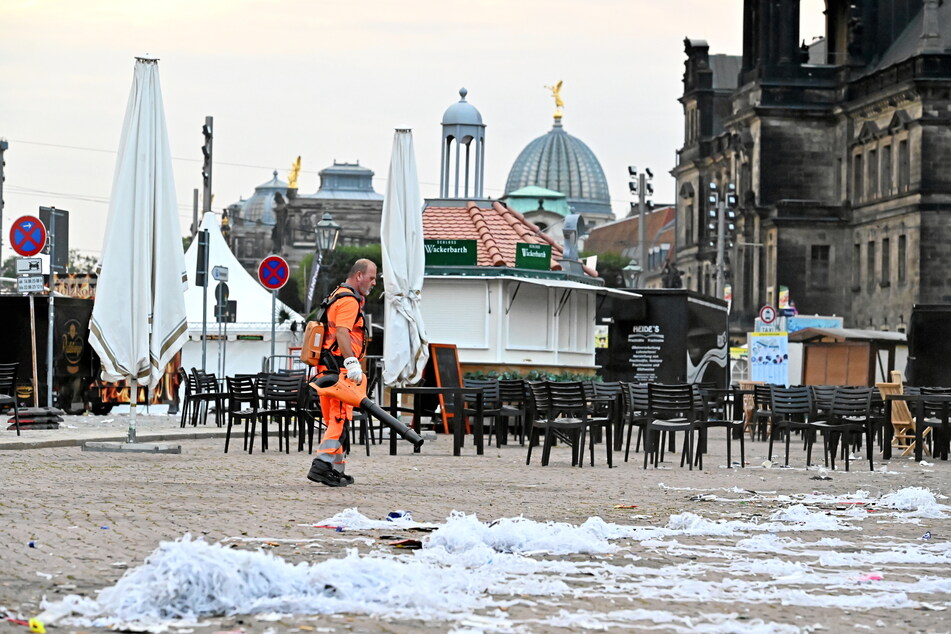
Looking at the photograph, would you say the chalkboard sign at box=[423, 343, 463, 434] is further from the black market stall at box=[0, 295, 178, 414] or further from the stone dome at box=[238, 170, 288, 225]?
the stone dome at box=[238, 170, 288, 225]

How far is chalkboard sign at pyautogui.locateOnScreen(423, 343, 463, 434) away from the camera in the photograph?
1062 inches

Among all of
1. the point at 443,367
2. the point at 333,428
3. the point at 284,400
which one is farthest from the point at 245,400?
the point at 333,428

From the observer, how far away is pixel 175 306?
19.5m

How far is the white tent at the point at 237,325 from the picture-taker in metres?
45.1

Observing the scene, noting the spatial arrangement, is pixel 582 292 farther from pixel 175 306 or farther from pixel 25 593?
pixel 25 593

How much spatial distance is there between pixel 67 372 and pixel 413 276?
1011cm

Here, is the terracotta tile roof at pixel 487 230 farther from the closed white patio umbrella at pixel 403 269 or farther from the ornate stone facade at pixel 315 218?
the ornate stone facade at pixel 315 218

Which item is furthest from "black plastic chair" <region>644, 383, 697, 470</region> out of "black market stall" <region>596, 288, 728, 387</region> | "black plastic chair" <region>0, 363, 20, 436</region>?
"black market stall" <region>596, 288, 728, 387</region>

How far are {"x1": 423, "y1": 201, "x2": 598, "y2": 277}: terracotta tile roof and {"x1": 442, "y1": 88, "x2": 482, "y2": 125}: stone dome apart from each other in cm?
157

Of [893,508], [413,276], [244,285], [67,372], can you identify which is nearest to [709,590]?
[893,508]

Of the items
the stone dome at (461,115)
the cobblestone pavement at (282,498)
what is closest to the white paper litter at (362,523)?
the cobblestone pavement at (282,498)

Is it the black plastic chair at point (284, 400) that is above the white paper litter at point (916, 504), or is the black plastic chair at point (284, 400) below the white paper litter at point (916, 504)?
above

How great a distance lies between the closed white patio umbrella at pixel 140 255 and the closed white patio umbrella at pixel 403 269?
4.51 meters

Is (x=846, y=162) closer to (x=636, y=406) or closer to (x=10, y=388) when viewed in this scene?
(x=636, y=406)
